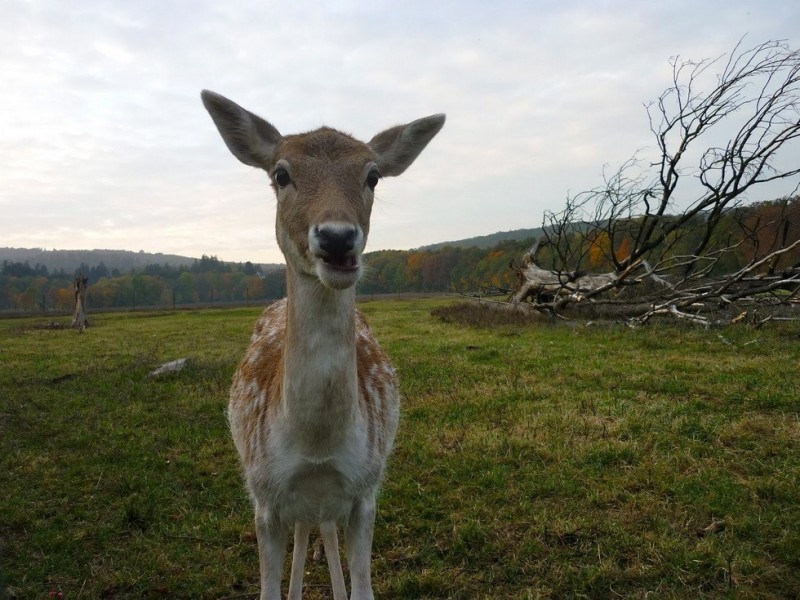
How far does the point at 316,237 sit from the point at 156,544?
3.59 m

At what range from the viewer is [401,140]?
3.67 m

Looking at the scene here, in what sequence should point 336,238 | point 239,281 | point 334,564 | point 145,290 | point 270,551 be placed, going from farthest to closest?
point 239,281
point 145,290
point 334,564
point 270,551
point 336,238

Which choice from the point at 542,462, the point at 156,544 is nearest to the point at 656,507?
the point at 542,462

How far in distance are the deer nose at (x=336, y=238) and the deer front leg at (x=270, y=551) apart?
1.75 meters

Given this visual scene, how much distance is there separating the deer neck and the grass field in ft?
5.58

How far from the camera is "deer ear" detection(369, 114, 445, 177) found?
144 inches

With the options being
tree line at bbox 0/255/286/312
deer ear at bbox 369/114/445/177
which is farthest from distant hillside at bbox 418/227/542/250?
deer ear at bbox 369/114/445/177

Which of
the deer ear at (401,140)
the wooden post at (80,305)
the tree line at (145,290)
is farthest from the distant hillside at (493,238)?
the deer ear at (401,140)

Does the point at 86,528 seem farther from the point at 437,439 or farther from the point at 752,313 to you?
the point at 752,313

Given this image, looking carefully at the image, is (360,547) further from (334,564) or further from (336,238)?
(336,238)

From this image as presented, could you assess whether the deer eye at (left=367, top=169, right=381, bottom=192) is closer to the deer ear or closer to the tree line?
the deer ear

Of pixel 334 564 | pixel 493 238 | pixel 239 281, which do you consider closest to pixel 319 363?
pixel 334 564

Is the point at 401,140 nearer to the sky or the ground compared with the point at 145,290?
nearer to the sky

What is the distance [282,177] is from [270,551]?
2.21 metres
